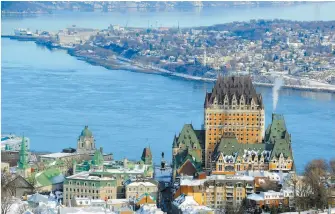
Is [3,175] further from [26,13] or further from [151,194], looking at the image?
[26,13]

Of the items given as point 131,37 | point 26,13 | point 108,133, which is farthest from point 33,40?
point 108,133

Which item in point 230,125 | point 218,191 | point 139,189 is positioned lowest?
point 139,189

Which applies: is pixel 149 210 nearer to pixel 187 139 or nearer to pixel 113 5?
pixel 187 139

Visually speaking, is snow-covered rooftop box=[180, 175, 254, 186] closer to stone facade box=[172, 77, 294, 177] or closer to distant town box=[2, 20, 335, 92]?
stone facade box=[172, 77, 294, 177]

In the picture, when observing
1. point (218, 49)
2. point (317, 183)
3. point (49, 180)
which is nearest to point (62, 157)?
point (49, 180)

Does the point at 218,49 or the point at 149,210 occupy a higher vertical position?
the point at 149,210

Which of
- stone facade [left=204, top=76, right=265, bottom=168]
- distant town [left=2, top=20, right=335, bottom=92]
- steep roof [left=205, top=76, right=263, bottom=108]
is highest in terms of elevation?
steep roof [left=205, top=76, right=263, bottom=108]

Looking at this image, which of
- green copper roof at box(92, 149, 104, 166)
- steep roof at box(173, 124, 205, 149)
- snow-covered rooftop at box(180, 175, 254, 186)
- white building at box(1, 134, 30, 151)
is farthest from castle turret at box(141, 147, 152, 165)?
white building at box(1, 134, 30, 151)
